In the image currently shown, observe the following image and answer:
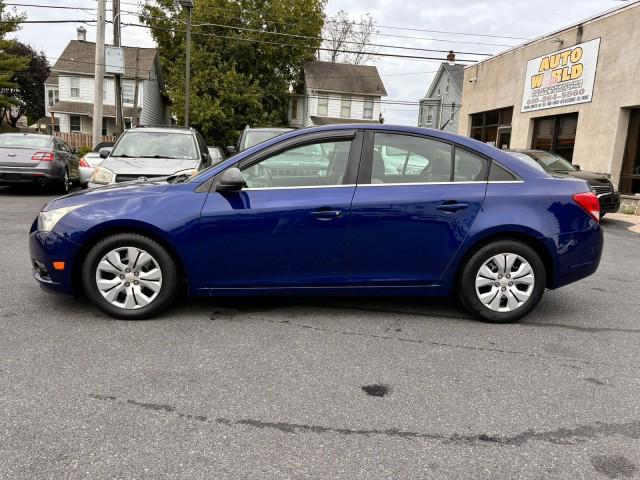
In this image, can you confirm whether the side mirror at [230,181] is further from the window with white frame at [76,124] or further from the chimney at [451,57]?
the window with white frame at [76,124]

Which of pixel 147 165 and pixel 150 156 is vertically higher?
pixel 150 156

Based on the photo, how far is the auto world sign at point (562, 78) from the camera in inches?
583

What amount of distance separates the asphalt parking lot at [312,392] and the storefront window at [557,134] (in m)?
12.8

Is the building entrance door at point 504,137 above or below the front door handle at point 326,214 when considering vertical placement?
above

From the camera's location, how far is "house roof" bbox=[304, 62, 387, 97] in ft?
124

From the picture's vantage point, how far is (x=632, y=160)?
1377cm

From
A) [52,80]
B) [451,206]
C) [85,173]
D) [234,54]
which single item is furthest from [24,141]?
[52,80]

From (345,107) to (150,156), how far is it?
104ft

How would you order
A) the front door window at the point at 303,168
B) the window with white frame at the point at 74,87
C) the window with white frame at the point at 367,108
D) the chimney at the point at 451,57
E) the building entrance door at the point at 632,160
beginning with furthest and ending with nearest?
the window with white frame at the point at 367,108
the window with white frame at the point at 74,87
the chimney at the point at 451,57
the building entrance door at the point at 632,160
the front door window at the point at 303,168

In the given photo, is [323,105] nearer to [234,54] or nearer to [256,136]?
[234,54]

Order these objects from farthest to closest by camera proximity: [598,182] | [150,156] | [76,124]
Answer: [76,124], [598,182], [150,156]

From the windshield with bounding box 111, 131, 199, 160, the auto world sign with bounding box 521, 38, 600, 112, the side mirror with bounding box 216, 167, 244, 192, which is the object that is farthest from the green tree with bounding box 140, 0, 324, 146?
the side mirror with bounding box 216, 167, 244, 192

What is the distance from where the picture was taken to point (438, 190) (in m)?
4.18

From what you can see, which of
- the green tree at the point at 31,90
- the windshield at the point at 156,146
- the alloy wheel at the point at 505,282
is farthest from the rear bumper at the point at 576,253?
the green tree at the point at 31,90
